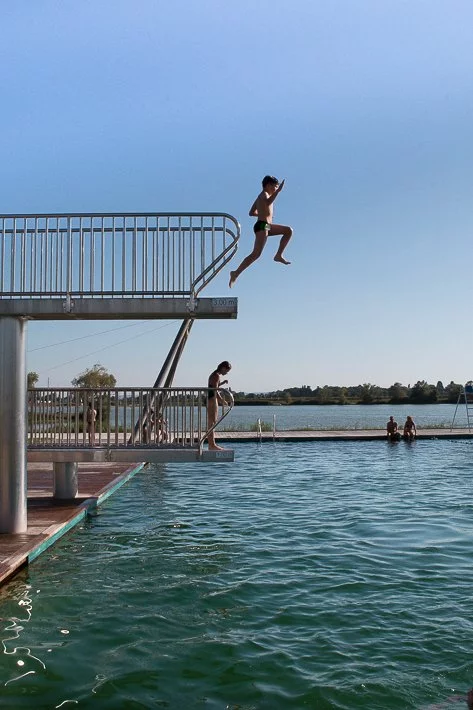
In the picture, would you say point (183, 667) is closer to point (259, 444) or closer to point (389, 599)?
→ point (389, 599)

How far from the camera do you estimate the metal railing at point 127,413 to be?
1327 centimetres

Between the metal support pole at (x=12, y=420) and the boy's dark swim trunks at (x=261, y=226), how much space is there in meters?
4.38

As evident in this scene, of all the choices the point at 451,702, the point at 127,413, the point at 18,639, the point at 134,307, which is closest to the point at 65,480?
the point at 127,413

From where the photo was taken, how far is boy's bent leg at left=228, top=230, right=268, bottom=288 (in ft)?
31.3

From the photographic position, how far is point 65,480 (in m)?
15.2

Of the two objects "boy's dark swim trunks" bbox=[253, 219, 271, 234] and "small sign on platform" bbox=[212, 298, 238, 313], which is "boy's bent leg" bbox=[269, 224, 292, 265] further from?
"small sign on platform" bbox=[212, 298, 238, 313]

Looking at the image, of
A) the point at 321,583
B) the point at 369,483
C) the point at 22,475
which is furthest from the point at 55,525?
the point at 369,483

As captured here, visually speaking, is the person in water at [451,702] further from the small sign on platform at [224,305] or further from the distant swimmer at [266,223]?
the small sign on platform at [224,305]

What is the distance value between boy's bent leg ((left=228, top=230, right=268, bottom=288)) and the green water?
14.5 feet

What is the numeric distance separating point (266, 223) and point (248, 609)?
16.5 ft

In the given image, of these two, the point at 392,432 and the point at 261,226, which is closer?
the point at 261,226

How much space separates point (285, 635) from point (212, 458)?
17.7 ft

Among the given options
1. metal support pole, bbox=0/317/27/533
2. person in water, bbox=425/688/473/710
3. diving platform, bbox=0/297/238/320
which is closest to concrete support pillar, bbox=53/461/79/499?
metal support pole, bbox=0/317/27/533

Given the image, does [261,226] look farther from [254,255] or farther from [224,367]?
[224,367]
